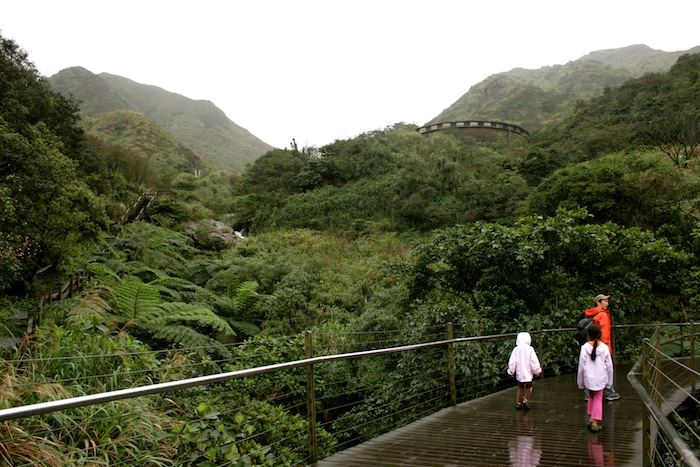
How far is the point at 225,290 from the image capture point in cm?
1354

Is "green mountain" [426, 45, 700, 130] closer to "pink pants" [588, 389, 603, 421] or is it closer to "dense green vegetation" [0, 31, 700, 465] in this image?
"dense green vegetation" [0, 31, 700, 465]

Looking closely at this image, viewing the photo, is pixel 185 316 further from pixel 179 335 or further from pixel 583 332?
pixel 583 332

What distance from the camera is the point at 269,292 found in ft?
46.8

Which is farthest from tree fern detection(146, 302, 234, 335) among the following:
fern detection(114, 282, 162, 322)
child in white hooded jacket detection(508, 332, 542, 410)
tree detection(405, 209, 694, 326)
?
child in white hooded jacket detection(508, 332, 542, 410)

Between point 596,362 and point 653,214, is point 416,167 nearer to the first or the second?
point 653,214

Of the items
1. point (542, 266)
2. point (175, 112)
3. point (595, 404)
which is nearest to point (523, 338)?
point (595, 404)

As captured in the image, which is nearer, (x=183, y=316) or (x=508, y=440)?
(x=508, y=440)

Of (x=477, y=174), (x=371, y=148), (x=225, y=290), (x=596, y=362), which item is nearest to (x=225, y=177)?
(x=371, y=148)

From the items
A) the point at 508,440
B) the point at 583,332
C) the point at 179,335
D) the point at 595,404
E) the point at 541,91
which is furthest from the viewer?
the point at 541,91

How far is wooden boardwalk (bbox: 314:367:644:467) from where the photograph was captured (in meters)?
3.48

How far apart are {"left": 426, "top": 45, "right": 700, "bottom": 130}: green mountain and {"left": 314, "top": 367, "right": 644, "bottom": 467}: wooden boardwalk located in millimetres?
59020

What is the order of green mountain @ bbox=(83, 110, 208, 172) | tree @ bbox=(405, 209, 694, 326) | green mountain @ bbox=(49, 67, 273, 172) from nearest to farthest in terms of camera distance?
tree @ bbox=(405, 209, 694, 326) → green mountain @ bbox=(83, 110, 208, 172) → green mountain @ bbox=(49, 67, 273, 172)

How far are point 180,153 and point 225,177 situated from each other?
14.1m

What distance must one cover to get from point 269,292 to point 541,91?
83571mm
